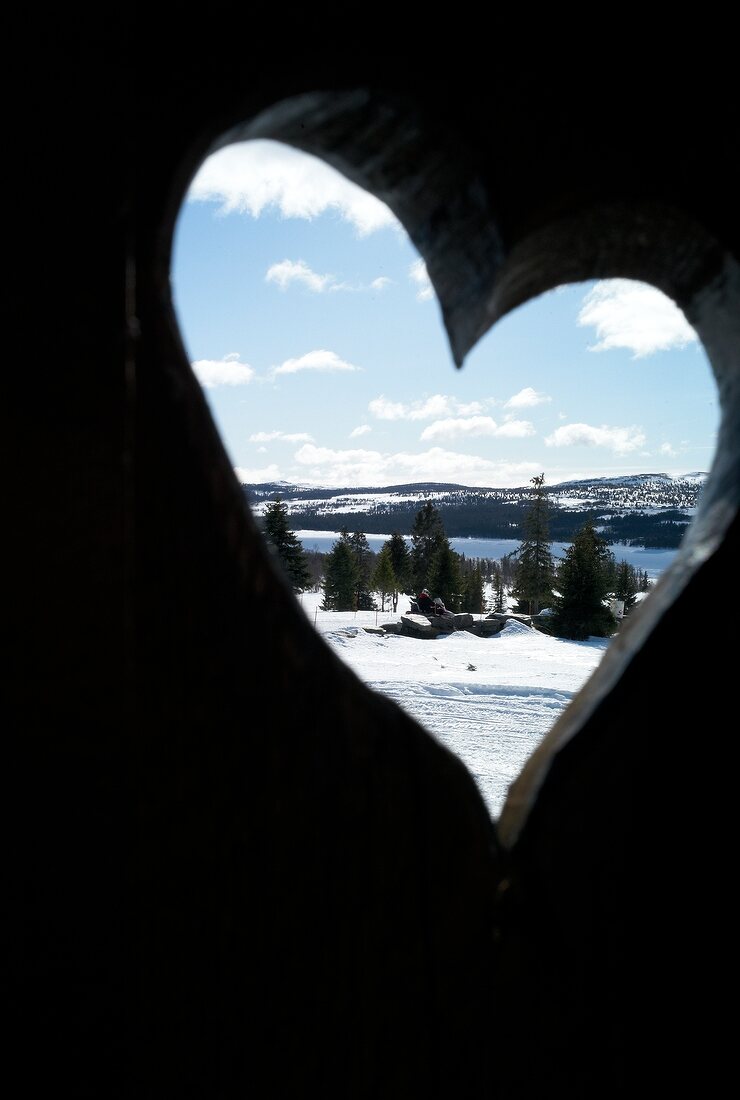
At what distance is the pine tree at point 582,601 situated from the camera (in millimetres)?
15891

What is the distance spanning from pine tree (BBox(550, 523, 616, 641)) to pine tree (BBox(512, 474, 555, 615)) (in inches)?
226

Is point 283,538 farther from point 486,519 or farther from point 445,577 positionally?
point 486,519

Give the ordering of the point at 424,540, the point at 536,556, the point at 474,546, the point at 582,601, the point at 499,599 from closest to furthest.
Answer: the point at 582,601 → the point at 536,556 → the point at 424,540 → the point at 499,599 → the point at 474,546

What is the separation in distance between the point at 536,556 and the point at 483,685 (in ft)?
55.3

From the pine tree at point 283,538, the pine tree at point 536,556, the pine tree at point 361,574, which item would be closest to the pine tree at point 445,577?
the pine tree at point 536,556

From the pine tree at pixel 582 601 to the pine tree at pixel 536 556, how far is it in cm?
574

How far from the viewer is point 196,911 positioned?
346mm

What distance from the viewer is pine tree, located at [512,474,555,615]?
22719 mm

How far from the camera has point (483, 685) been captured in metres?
7.45

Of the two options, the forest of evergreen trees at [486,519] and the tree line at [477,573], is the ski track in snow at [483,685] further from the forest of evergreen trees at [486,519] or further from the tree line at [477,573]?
the forest of evergreen trees at [486,519]

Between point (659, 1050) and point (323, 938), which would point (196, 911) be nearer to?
point (323, 938)

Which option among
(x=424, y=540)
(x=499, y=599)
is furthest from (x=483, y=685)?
(x=499, y=599)

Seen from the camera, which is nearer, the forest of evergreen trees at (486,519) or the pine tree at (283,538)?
the pine tree at (283,538)

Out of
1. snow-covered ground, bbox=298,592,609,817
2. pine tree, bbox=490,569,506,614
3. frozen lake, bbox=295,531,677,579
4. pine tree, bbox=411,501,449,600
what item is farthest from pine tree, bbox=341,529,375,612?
frozen lake, bbox=295,531,677,579
